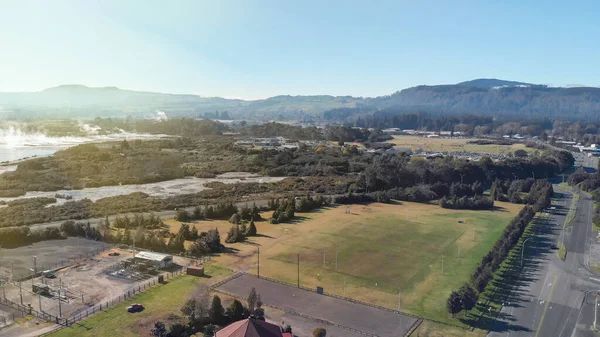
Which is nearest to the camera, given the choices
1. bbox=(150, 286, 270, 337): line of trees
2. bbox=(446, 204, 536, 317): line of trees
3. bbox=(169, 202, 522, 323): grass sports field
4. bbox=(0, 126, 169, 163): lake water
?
bbox=(150, 286, 270, 337): line of trees

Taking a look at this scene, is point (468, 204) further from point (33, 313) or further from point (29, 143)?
point (29, 143)

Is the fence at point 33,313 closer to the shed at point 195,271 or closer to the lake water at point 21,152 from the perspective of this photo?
the shed at point 195,271

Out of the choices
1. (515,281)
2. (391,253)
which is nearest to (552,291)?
(515,281)

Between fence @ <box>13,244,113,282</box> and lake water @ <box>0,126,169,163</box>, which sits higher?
lake water @ <box>0,126,169,163</box>

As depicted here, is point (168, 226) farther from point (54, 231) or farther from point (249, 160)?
point (249, 160)

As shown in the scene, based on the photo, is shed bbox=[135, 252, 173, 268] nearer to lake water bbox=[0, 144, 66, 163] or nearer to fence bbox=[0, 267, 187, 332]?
fence bbox=[0, 267, 187, 332]

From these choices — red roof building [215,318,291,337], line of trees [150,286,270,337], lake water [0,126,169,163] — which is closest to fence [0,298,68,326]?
line of trees [150,286,270,337]

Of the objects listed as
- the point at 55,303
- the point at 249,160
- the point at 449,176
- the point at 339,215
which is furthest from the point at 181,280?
the point at 249,160
